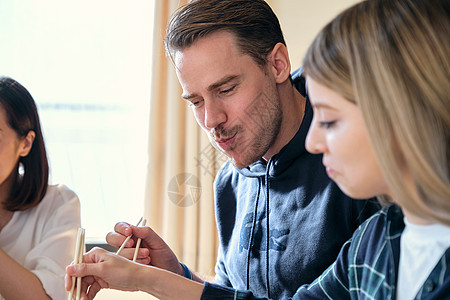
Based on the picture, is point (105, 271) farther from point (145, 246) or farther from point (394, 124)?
point (394, 124)

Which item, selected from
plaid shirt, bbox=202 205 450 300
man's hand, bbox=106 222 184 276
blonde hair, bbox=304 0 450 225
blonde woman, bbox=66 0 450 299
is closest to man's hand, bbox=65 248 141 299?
man's hand, bbox=106 222 184 276

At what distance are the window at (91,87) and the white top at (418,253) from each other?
1961mm

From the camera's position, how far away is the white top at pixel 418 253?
746 mm

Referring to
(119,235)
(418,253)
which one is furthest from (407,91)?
(119,235)

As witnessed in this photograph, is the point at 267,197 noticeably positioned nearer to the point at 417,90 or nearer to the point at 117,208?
the point at 417,90

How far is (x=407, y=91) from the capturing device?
704 mm

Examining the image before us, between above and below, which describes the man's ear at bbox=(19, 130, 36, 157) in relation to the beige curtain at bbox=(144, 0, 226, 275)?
above

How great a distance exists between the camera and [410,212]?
746 millimetres

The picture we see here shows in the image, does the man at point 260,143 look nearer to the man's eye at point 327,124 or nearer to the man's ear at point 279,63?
the man's ear at point 279,63

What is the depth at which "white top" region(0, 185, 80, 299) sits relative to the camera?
144 cm

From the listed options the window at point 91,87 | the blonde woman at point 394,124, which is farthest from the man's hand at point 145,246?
the window at point 91,87

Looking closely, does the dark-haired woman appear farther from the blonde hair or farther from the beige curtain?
the blonde hair

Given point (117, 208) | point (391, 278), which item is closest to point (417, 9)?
point (391, 278)
